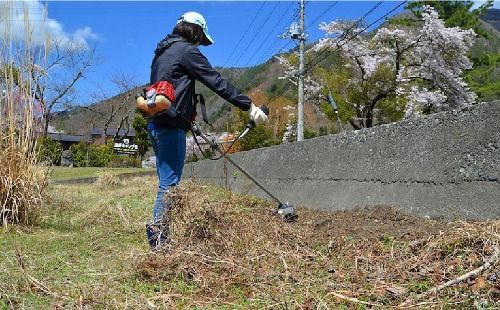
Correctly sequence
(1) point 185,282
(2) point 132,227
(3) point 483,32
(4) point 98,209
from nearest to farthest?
(1) point 185,282, (2) point 132,227, (4) point 98,209, (3) point 483,32

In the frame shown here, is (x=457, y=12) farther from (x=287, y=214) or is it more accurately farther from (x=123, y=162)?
(x=287, y=214)

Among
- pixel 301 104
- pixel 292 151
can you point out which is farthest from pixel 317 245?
pixel 301 104

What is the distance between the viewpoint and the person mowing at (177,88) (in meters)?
3.03

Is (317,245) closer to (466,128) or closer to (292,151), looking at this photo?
Answer: (466,128)

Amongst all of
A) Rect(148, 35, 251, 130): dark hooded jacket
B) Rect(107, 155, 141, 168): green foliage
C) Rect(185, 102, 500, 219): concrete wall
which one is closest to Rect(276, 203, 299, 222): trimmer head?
Rect(185, 102, 500, 219): concrete wall

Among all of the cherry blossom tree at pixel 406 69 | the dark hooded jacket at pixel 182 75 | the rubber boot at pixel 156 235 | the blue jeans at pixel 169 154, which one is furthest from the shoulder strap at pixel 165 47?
the cherry blossom tree at pixel 406 69

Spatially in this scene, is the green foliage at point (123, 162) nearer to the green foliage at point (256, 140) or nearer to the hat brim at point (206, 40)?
the green foliage at point (256, 140)

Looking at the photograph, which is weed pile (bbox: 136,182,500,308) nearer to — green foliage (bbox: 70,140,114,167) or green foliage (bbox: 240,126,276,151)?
green foliage (bbox: 240,126,276,151)

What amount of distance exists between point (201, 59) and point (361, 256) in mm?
1532

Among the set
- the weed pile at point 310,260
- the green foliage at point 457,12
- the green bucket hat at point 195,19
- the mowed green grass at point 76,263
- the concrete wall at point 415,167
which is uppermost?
the green foliage at point 457,12

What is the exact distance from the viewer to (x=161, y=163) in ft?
10.4

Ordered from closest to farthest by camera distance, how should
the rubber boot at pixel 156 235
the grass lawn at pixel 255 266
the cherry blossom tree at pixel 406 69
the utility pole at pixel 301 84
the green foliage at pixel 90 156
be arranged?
1. the grass lawn at pixel 255 266
2. the rubber boot at pixel 156 235
3. the cherry blossom tree at pixel 406 69
4. the utility pole at pixel 301 84
5. the green foliage at pixel 90 156

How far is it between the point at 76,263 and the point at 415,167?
2.31 metres

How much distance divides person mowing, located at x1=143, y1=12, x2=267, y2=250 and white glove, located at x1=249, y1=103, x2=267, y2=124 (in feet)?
0.38
